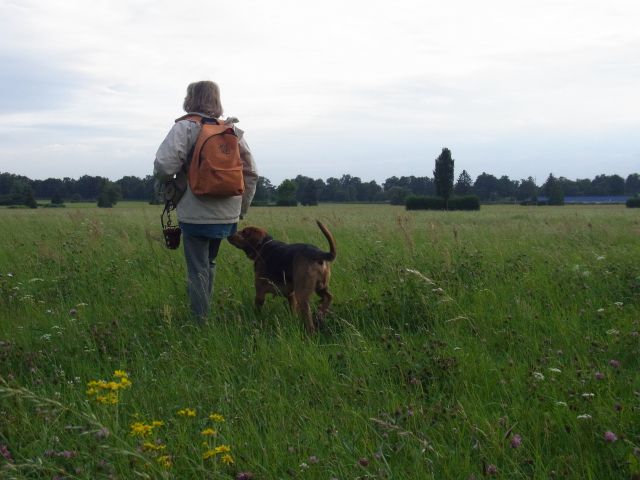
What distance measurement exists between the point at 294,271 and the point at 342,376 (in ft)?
5.11

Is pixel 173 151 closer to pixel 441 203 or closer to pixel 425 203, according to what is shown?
pixel 425 203

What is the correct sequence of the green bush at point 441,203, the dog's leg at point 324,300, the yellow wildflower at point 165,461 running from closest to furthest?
the yellow wildflower at point 165,461 < the dog's leg at point 324,300 < the green bush at point 441,203

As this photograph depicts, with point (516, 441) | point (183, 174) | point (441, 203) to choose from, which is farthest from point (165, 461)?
point (441, 203)

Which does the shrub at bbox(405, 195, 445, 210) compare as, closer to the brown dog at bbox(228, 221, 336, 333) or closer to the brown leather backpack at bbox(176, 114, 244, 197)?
the brown dog at bbox(228, 221, 336, 333)

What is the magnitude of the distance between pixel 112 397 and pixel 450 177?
63.9 meters

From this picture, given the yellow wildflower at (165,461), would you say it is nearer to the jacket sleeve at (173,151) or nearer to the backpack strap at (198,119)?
the jacket sleeve at (173,151)

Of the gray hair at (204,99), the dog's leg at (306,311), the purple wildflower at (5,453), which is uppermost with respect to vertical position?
the gray hair at (204,99)

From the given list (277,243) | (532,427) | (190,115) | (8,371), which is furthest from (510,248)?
(8,371)

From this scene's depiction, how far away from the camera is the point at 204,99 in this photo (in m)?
4.86

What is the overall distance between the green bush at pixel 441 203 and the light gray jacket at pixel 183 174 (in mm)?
52007

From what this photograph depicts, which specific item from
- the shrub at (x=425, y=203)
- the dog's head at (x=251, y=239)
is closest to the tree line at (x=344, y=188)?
the shrub at (x=425, y=203)

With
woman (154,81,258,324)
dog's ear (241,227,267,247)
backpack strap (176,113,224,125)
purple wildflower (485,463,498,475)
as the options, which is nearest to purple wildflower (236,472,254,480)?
purple wildflower (485,463,498,475)

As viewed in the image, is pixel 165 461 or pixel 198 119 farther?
pixel 198 119

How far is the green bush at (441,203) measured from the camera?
56062 mm
